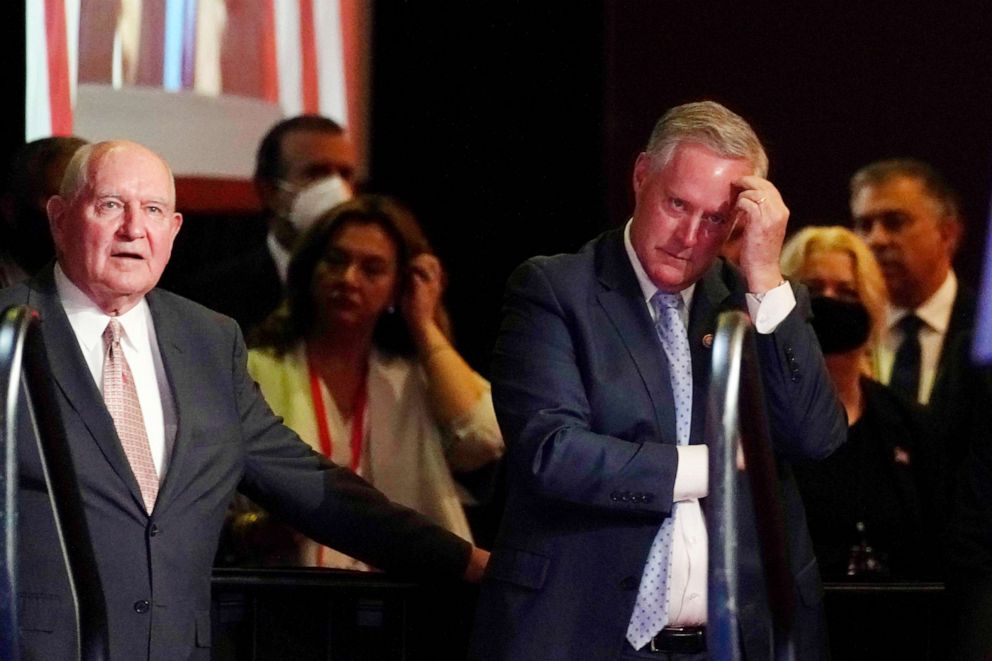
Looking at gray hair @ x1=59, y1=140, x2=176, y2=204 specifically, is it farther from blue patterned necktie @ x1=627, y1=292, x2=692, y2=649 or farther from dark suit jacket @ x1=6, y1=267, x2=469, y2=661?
blue patterned necktie @ x1=627, y1=292, x2=692, y2=649

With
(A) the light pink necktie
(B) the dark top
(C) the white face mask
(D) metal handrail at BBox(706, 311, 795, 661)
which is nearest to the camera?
(D) metal handrail at BBox(706, 311, 795, 661)

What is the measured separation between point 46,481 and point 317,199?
1.79 meters

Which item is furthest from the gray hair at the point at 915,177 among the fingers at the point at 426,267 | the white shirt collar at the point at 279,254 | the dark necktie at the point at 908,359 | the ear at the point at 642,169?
the ear at the point at 642,169

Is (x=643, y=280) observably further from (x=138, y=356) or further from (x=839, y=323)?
(x=839, y=323)

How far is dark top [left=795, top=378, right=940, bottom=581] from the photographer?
4.03m

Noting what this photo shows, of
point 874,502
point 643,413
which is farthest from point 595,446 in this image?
point 874,502

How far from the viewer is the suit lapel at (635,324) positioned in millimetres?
3066

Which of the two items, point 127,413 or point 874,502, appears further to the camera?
point 874,502

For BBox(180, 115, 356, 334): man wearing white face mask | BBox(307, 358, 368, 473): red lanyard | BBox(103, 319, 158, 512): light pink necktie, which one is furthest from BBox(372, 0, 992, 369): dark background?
BBox(103, 319, 158, 512): light pink necktie

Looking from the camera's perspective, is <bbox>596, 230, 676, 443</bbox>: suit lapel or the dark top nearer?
<bbox>596, 230, 676, 443</bbox>: suit lapel

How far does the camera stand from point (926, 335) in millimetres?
4586

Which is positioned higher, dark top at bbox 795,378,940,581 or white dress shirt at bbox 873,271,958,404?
white dress shirt at bbox 873,271,958,404

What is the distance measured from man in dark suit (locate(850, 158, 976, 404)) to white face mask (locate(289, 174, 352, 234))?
1280 mm

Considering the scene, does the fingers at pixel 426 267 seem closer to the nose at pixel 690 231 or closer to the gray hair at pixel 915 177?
the gray hair at pixel 915 177
